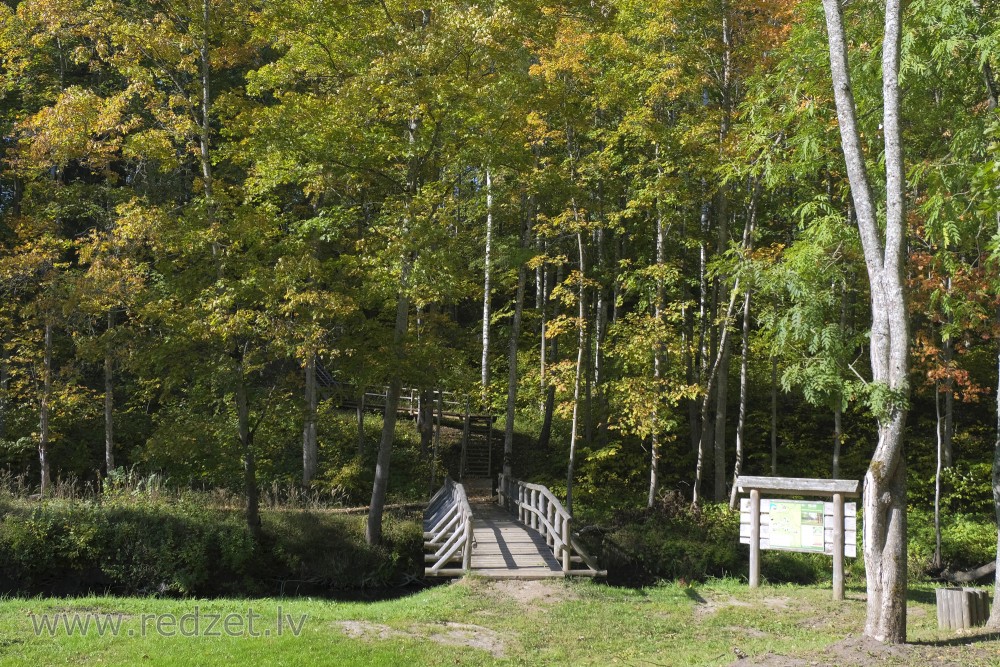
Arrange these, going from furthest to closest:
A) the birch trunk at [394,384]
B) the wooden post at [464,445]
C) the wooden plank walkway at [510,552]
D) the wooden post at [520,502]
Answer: the wooden post at [464,445] → the wooden post at [520,502] → the birch trunk at [394,384] → the wooden plank walkway at [510,552]

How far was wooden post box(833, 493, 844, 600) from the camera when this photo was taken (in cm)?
1111

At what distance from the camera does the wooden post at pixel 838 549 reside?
1111 cm

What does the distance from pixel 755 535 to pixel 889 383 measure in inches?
206

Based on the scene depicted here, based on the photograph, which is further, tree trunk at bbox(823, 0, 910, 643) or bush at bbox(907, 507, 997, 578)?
bush at bbox(907, 507, 997, 578)

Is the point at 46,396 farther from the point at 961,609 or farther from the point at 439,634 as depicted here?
the point at 961,609

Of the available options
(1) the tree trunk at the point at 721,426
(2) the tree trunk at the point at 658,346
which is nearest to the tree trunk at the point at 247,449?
(2) the tree trunk at the point at 658,346

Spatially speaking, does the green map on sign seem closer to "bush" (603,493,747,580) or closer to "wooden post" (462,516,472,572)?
"bush" (603,493,747,580)

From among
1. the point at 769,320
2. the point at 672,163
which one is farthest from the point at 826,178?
the point at 769,320

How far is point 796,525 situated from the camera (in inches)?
459

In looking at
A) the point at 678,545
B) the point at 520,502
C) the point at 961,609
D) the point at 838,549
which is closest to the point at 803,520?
the point at 838,549

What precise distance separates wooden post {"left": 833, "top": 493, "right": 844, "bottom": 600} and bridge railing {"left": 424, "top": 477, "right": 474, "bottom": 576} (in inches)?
216

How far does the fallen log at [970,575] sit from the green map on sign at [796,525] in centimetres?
482

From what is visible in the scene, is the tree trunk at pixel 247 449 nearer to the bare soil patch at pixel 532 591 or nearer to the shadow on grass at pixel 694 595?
the bare soil patch at pixel 532 591
